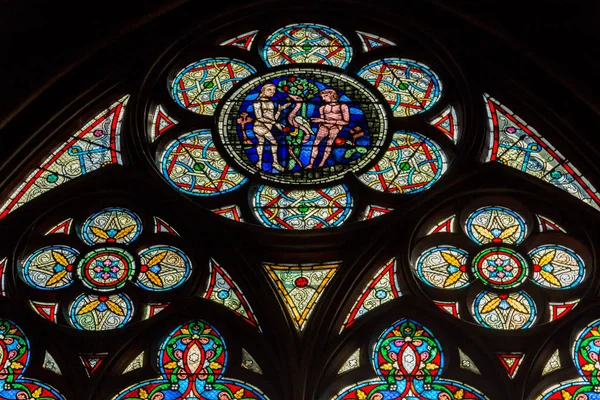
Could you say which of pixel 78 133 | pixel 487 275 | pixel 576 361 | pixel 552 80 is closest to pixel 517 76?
pixel 552 80

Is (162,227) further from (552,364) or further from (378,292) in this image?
(552,364)

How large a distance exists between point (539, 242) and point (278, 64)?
327cm

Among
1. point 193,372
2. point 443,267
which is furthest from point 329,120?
point 193,372

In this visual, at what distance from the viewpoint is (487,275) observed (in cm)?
1159

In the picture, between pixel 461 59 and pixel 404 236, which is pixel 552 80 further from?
pixel 404 236

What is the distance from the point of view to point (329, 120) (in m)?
13.1

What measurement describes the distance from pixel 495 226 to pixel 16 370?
13.5 ft

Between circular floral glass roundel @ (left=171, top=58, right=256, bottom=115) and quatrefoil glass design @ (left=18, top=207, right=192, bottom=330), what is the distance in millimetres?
1621

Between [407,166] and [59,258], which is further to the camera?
[407,166]

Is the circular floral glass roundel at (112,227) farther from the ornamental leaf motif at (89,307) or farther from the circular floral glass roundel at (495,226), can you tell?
the circular floral glass roundel at (495,226)

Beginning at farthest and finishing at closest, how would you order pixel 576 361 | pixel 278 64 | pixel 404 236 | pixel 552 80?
1. pixel 278 64
2. pixel 552 80
3. pixel 404 236
4. pixel 576 361

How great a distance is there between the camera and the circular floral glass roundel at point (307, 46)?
13.7m

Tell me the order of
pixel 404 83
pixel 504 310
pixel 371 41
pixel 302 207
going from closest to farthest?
pixel 504 310, pixel 302 207, pixel 404 83, pixel 371 41

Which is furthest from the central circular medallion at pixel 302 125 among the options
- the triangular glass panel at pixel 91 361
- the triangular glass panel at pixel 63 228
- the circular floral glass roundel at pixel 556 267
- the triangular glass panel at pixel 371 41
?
the triangular glass panel at pixel 91 361
